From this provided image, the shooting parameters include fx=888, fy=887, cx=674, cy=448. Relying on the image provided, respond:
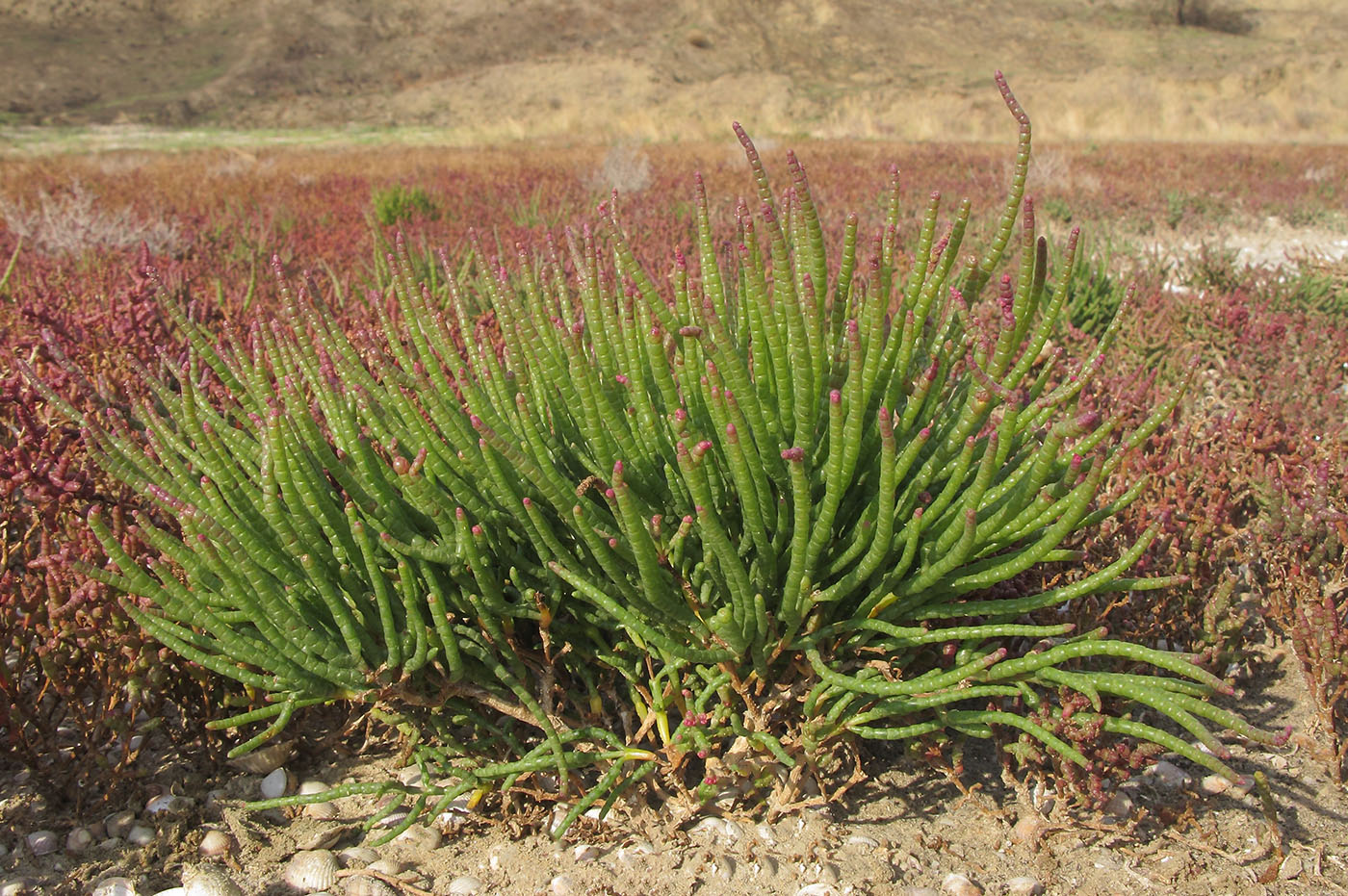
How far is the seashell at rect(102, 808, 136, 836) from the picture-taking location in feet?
6.10

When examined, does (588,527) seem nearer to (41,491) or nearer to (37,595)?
(37,595)

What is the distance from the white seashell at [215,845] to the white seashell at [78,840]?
0.76 feet

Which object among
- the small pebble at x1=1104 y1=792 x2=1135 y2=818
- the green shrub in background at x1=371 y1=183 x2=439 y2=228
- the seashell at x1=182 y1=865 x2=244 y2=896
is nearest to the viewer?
the seashell at x1=182 y1=865 x2=244 y2=896

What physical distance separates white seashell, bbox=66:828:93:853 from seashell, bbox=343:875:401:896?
0.57 metres

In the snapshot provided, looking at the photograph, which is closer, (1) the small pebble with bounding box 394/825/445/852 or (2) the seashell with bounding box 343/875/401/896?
(2) the seashell with bounding box 343/875/401/896

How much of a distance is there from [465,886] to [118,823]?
2.57 ft

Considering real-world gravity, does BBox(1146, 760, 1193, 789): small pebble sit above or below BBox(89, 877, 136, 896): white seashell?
below

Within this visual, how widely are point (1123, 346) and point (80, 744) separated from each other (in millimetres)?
4600

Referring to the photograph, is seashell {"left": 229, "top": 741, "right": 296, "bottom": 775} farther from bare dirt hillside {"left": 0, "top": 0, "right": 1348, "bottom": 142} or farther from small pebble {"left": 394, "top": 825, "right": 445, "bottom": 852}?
bare dirt hillside {"left": 0, "top": 0, "right": 1348, "bottom": 142}

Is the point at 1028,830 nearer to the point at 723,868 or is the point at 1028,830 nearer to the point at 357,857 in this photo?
the point at 723,868

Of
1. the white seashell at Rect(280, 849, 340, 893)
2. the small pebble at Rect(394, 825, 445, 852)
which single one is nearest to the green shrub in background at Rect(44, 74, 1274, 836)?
the small pebble at Rect(394, 825, 445, 852)

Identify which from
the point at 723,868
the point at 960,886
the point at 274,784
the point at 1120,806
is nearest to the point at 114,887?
the point at 274,784

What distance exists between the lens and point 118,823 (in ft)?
6.13

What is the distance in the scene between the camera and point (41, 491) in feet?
7.12
